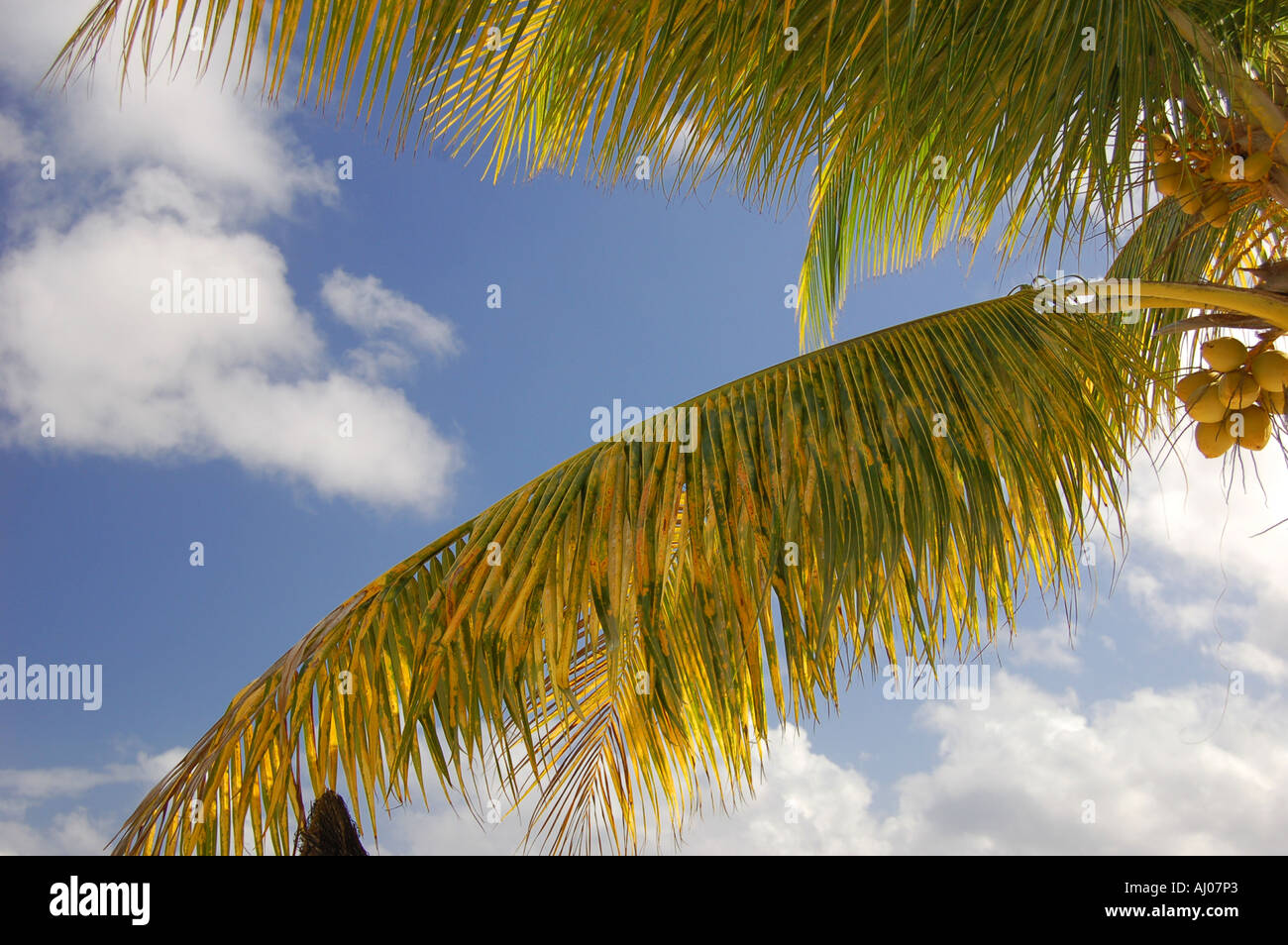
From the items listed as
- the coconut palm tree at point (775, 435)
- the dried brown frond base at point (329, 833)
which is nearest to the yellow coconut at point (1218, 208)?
the coconut palm tree at point (775, 435)

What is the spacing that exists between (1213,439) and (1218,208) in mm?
701

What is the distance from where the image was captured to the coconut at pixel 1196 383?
3.02 m

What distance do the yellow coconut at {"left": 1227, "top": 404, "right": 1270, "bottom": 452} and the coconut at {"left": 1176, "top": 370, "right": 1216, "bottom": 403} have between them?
12cm

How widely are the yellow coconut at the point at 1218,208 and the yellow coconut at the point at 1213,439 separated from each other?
2.07ft

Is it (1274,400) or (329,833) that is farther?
(1274,400)

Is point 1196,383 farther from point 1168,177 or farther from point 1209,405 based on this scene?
point 1168,177

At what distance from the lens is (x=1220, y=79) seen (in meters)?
2.78

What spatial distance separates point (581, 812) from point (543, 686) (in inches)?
63.6

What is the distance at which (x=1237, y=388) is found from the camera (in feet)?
9.70

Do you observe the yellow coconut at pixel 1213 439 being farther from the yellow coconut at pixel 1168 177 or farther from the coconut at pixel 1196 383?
the yellow coconut at pixel 1168 177

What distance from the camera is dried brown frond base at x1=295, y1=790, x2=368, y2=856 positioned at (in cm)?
175

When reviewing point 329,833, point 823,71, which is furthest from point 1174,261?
point 329,833
